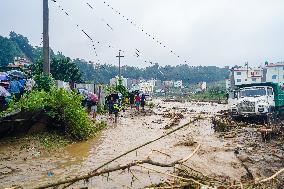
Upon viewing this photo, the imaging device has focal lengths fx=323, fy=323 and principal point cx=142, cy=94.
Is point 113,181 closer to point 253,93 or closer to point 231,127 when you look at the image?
point 231,127

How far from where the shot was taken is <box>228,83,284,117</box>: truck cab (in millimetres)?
16797

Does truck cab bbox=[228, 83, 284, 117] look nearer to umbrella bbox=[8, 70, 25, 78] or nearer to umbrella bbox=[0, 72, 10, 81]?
umbrella bbox=[8, 70, 25, 78]

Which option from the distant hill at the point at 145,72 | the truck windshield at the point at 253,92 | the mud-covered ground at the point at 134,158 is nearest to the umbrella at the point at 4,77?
the mud-covered ground at the point at 134,158

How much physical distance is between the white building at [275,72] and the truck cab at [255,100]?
73.5m

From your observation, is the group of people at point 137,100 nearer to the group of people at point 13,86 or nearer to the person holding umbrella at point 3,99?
the group of people at point 13,86

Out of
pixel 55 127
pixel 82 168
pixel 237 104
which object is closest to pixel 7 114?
pixel 55 127

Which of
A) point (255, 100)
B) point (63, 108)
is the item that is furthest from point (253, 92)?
point (63, 108)

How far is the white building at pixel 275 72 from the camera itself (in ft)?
284

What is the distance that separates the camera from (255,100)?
17094mm

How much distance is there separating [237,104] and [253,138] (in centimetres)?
501

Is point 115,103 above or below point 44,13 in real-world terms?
below

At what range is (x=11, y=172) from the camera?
763cm

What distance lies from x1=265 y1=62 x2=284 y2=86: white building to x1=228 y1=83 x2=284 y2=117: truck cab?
73.5m

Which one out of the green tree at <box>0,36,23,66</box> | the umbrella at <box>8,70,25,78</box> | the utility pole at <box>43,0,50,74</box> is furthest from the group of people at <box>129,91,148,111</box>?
the green tree at <box>0,36,23,66</box>
